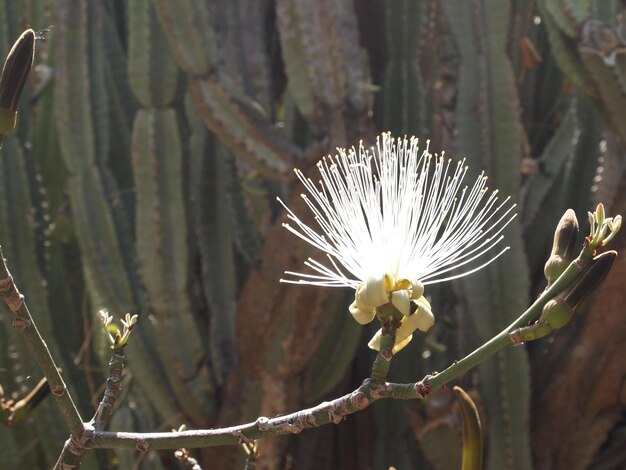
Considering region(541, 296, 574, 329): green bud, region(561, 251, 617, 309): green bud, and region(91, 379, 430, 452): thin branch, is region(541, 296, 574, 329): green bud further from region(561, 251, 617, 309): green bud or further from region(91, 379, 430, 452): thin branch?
region(91, 379, 430, 452): thin branch

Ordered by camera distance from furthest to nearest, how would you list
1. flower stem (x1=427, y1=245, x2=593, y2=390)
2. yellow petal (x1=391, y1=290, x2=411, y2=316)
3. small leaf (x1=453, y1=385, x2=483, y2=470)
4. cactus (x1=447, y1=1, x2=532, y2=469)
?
cactus (x1=447, y1=1, x2=532, y2=469) < small leaf (x1=453, y1=385, x2=483, y2=470) < yellow petal (x1=391, y1=290, x2=411, y2=316) < flower stem (x1=427, y1=245, x2=593, y2=390)

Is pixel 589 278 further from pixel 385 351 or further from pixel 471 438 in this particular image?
pixel 471 438

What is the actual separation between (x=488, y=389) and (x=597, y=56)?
909mm

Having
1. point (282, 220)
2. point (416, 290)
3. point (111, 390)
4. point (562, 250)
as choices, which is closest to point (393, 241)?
point (416, 290)

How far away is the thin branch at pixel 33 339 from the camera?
91 centimetres

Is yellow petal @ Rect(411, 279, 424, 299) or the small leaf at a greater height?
yellow petal @ Rect(411, 279, 424, 299)

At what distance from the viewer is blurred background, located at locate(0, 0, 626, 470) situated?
8.25 feet

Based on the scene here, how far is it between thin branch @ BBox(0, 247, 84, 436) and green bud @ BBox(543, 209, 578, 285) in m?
0.49

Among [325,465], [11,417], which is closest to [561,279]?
[11,417]

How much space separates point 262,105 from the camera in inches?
128

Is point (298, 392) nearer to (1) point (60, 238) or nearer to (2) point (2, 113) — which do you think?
(1) point (60, 238)

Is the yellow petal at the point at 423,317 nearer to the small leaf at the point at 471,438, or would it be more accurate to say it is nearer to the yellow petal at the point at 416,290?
the yellow petal at the point at 416,290

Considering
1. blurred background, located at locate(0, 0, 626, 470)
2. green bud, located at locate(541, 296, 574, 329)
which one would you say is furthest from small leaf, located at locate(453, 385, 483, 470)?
blurred background, located at locate(0, 0, 626, 470)

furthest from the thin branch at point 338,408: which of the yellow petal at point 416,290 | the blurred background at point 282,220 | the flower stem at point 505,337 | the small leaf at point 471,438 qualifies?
the blurred background at point 282,220
